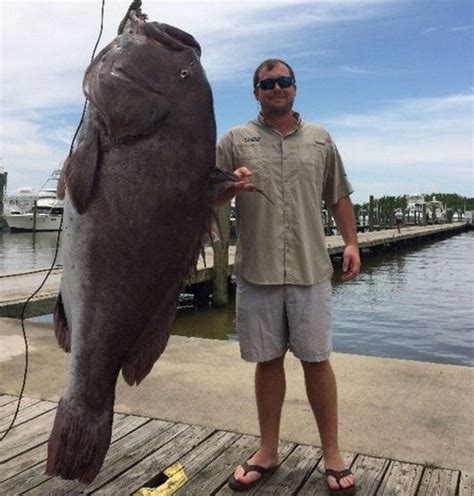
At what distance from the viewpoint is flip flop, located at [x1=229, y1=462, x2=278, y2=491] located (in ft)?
11.1

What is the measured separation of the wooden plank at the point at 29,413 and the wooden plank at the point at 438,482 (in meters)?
2.68

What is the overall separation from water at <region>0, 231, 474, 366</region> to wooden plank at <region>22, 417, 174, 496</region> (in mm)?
7798

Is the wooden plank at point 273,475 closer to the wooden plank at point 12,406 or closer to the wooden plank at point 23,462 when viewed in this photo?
the wooden plank at point 23,462

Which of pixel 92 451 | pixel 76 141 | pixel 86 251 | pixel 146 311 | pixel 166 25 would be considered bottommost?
pixel 92 451

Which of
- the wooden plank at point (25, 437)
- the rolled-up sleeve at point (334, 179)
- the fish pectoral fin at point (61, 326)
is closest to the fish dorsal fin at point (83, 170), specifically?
the fish pectoral fin at point (61, 326)

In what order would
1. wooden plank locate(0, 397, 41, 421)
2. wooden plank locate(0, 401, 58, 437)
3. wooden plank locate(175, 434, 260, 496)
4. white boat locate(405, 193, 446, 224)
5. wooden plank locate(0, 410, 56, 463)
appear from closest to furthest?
wooden plank locate(175, 434, 260, 496) < wooden plank locate(0, 410, 56, 463) < wooden plank locate(0, 401, 58, 437) < wooden plank locate(0, 397, 41, 421) < white boat locate(405, 193, 446, 224)

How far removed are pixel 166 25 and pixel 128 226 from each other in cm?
79

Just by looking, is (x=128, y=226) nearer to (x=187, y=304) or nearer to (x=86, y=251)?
(x=86, y=251)

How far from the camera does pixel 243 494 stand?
335 centimetres

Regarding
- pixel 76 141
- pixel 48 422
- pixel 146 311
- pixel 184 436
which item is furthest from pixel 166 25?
pixel 48 422

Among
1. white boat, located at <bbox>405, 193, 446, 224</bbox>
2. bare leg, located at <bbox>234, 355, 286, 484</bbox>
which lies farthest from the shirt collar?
white boat, located at <bbox>405, 193, 446, 224</bbox>

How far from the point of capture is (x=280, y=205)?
345cm

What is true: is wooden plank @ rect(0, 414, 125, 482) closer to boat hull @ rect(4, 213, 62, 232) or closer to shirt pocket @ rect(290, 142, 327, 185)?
shirt pocket @ rect(290, 142, 327, 185)

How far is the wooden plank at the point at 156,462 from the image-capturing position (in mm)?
3402
